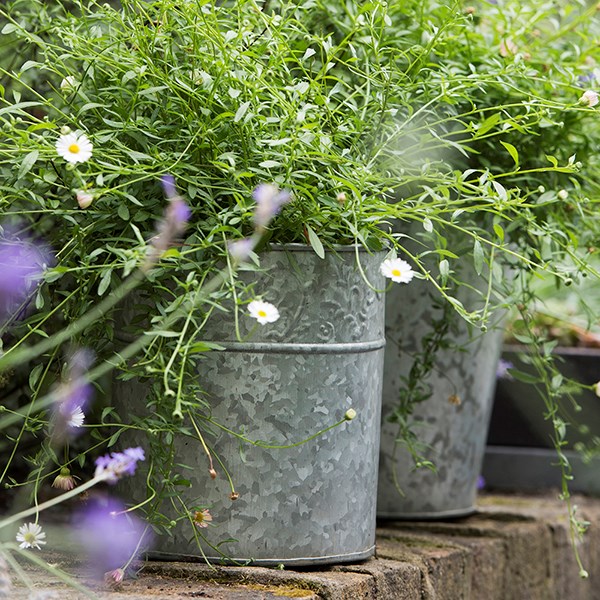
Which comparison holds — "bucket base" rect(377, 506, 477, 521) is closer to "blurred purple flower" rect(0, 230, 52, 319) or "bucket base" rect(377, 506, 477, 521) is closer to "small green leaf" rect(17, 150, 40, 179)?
"blurred purple flower" rect(0, 230, 52, 319)

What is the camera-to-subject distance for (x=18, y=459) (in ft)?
4.99

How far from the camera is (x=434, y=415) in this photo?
1.55 meters

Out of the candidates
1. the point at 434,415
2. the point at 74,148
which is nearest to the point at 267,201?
the point at 74,148

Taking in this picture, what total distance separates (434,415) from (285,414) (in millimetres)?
511

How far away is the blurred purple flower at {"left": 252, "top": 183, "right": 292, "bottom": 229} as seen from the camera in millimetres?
925

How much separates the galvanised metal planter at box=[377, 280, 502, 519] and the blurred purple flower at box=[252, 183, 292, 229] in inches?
20.6

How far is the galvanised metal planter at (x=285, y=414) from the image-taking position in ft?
3.59

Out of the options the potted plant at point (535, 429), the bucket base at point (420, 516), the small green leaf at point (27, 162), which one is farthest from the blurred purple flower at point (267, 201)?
the potted plant at point (535, 429)

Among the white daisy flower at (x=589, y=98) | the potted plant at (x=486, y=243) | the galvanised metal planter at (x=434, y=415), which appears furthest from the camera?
the galvanised metal planter at (x=434, y=415)

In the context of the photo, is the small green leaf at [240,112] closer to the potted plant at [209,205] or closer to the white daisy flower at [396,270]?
the potted plant at [209,205]

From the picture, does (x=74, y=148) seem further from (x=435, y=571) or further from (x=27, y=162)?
(x=435, y=571)

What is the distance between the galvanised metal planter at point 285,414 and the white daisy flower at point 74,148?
235 millimetres

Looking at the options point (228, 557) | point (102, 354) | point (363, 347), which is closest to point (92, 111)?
point (102, 354)

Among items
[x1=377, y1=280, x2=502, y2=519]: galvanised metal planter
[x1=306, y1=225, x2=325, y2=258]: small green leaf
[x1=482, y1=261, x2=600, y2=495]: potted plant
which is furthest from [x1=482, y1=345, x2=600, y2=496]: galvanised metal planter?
[x1=306, y1=225, x2=325, y2=258]: small green leaf
